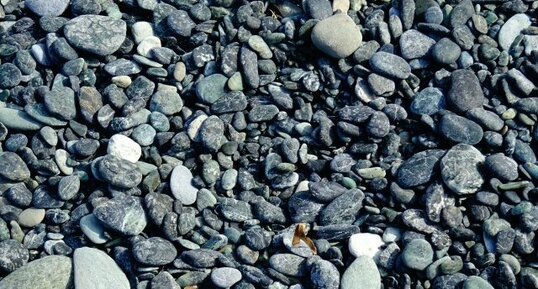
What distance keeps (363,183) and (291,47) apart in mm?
705

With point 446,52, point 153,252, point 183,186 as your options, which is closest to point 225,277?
point 153,252

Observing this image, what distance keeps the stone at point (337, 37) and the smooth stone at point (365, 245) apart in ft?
2.63

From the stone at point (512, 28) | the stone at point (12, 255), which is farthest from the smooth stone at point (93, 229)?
the stone at point (512, 28)

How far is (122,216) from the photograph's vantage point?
2393 mm

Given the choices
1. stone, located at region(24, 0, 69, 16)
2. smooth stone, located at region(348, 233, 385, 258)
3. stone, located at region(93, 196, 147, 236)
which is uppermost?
stone, located at region(24, 0, 69, 16)

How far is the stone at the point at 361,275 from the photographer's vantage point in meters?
2.27

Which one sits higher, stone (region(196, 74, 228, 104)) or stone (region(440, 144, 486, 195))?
stone (region(440, 144, 486, 195))

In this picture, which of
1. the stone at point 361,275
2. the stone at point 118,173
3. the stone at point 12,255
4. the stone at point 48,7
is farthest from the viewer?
the stone at point 48,7

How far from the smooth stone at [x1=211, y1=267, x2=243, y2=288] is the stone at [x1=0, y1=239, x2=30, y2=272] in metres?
0.71

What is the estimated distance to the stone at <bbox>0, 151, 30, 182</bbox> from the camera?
2.56 meters

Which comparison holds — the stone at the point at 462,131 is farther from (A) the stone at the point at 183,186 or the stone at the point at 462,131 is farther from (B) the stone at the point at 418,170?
(A) the stone at the point at 183,186

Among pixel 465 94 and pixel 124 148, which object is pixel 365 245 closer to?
pixel 465 94

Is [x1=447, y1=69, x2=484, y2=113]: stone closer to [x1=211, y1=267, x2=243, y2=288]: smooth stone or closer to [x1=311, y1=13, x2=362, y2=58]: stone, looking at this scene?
[x1=311, y1=13, x2=362, y2=58]: stone

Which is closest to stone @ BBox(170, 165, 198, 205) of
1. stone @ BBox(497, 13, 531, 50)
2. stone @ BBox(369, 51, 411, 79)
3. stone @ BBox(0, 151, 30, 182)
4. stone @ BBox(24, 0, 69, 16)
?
stone @ BBox(0, 151, 30, 182)
